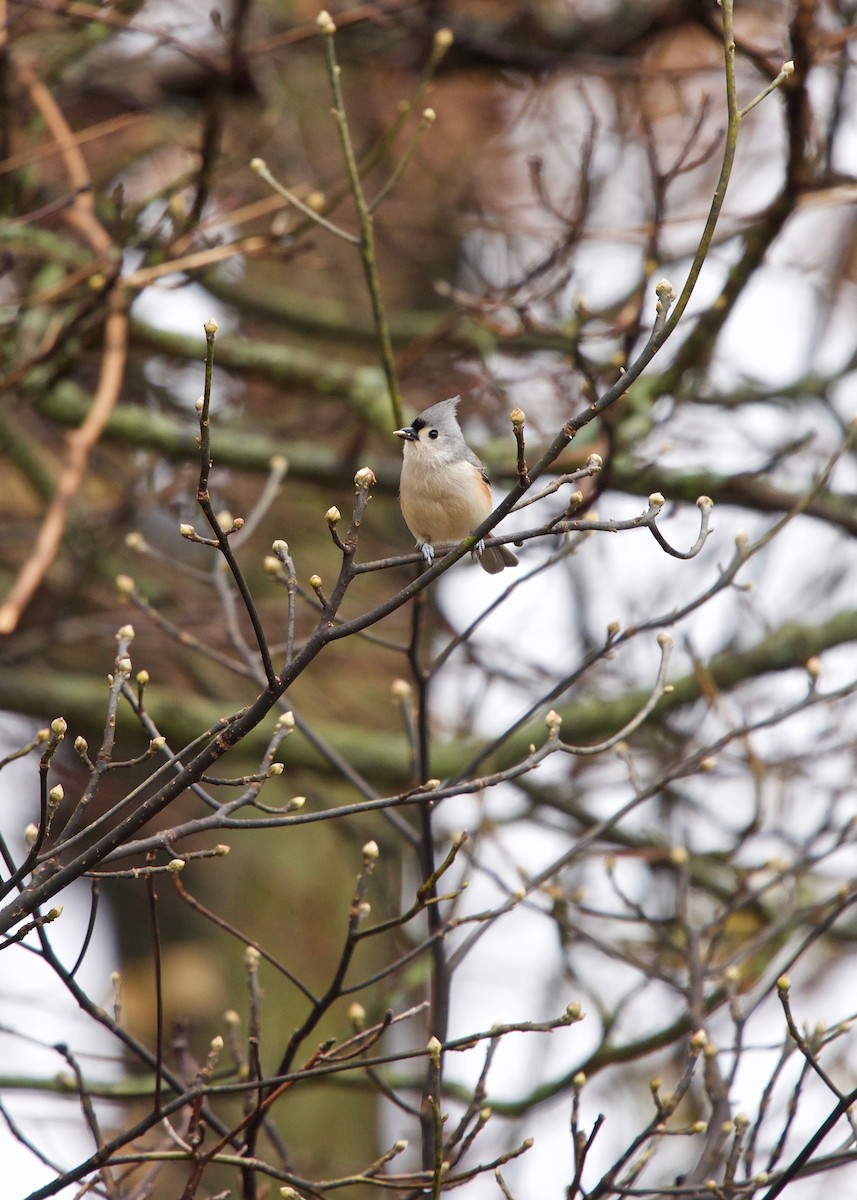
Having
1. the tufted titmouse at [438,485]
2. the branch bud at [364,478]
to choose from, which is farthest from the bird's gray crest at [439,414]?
the branch bud at [364,478]

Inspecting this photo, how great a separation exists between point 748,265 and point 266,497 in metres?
1.77

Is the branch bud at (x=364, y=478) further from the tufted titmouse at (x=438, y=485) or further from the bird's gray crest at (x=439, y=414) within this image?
the bird's gray crest at (x=439, y=414)

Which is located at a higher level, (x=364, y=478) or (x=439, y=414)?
(x=439, y=414)

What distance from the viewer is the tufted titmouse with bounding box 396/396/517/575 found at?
3.80 m

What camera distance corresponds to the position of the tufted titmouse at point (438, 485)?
3.80m

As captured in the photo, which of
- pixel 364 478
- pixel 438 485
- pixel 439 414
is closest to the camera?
pixel 364 478

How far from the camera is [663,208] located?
3.76 m

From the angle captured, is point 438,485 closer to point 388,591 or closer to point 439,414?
point 439,414

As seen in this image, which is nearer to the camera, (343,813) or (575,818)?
(343,813)

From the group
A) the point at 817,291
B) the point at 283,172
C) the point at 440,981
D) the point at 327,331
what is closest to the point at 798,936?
the point at 440,981

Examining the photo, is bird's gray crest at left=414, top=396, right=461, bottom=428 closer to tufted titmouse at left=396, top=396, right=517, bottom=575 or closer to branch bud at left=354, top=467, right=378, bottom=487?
tufted titmouse at left=396, top=396, right=517, bottom=575

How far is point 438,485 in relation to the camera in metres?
3.80

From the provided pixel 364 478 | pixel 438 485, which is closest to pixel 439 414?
pixel 438 485

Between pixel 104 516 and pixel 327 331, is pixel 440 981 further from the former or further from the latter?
pixel 327 331
